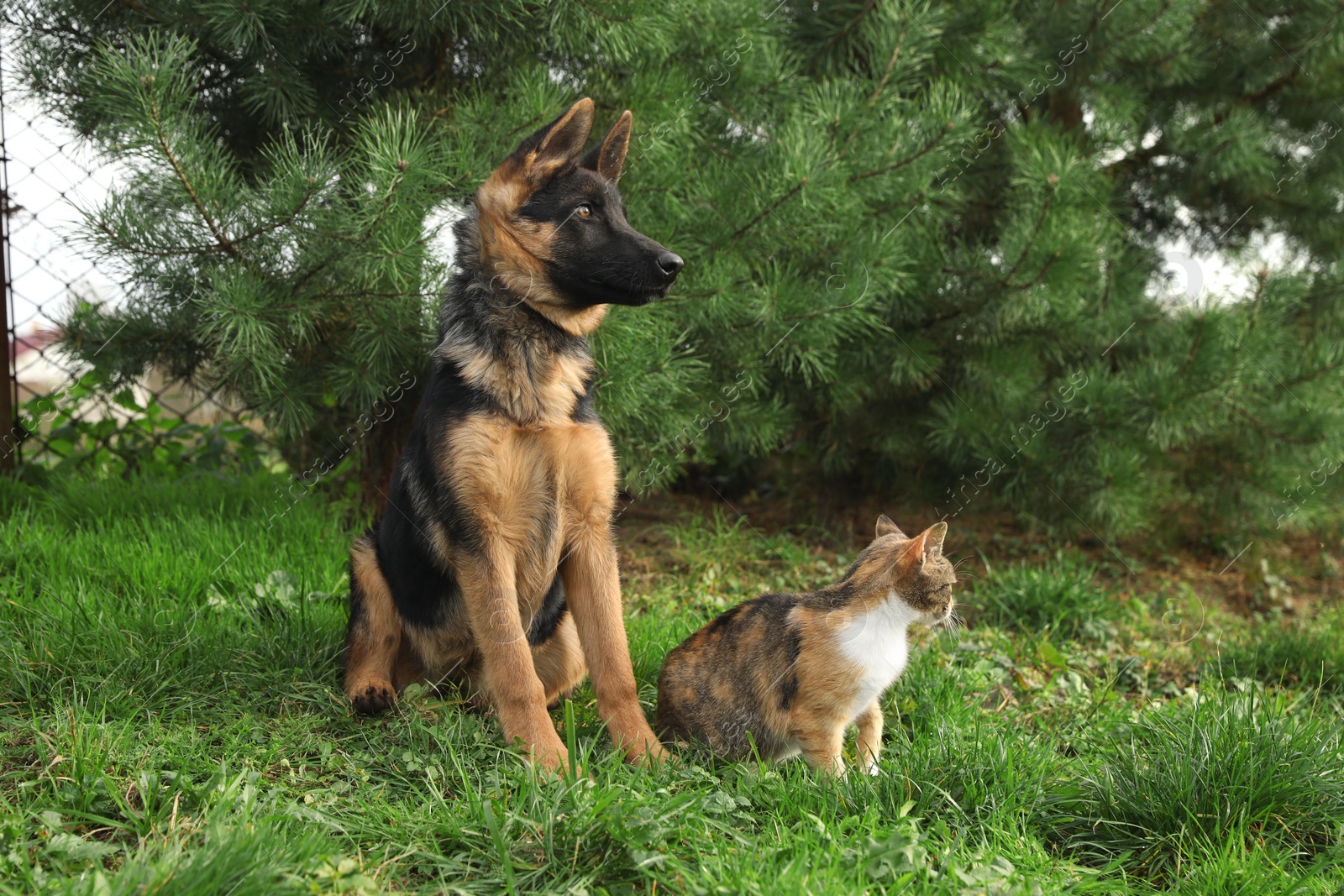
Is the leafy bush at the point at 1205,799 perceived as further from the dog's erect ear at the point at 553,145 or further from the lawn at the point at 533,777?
the dog's erect ear at the point at 553,145

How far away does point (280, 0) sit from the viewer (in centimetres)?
412

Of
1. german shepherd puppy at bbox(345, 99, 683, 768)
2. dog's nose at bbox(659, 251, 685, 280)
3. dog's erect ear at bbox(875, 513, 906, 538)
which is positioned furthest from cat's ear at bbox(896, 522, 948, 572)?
dog's nose at bbox(659, 251, 685, 280)

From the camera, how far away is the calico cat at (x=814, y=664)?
2.97 metres

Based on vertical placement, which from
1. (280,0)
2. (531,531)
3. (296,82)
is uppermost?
(280,0)

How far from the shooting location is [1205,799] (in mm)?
2709

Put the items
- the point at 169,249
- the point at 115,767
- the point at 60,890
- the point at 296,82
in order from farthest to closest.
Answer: the point at 296,82, the point at 169,249, the point at 115,767, the point at 60,890

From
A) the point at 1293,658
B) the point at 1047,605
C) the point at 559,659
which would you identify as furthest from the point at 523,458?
the point at 1293,658

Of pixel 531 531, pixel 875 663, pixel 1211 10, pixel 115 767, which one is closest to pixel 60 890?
pixel 115 767

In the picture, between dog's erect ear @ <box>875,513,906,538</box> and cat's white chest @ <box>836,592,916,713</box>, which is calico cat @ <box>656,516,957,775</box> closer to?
cat's white chest @ <box>836,592,916,713</box>

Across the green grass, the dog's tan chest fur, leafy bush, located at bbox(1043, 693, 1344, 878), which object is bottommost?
the green grass

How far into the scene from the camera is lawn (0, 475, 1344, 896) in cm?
235

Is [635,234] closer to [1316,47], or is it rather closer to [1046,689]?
[1046,689]

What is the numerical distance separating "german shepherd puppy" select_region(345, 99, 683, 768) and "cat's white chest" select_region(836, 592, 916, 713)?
2.21 feet

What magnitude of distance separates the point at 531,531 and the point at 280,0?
2.64 metres
